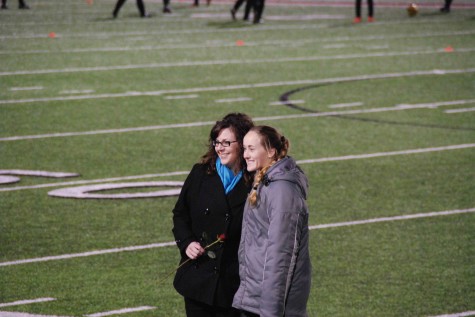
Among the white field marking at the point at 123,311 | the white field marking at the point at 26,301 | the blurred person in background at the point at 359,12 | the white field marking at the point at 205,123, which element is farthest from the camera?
Answer: the blurred person in background at the point at 359,12

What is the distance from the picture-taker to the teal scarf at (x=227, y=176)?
21.1ft

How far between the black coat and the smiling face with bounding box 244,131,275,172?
53 cm

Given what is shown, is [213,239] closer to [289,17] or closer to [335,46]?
[335,46]

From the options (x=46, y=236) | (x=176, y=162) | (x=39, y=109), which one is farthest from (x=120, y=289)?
(x=39, y=109)

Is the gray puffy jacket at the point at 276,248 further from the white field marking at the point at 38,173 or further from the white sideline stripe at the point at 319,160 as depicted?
the white field marking at the point at 38,173

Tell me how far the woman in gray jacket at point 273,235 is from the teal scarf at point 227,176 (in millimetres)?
533

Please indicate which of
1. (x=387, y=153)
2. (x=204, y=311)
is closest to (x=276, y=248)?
(x=204, y=311)

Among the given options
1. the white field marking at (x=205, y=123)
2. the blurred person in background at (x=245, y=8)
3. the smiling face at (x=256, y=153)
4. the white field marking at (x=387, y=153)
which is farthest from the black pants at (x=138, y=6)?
the smiling face at (x=256, y=153)

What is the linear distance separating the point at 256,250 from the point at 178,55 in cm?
2062

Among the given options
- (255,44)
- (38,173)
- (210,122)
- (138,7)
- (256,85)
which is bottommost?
(138,7)

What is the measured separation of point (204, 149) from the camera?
1575cm

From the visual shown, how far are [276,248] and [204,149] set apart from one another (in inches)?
400

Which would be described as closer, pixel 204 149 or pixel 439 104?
pixel 204 149

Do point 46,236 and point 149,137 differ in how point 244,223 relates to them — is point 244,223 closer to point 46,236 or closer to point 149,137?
point 46,236
